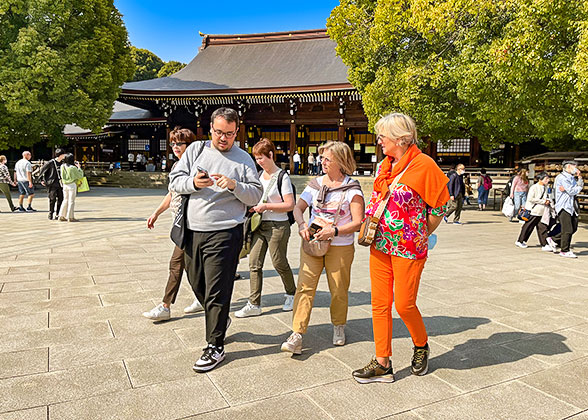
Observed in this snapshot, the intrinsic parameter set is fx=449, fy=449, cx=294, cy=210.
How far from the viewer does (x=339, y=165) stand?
3303 millimetres

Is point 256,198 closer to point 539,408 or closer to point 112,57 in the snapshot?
point 539,408

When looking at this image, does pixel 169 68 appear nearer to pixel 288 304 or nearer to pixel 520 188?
pixel 520 188

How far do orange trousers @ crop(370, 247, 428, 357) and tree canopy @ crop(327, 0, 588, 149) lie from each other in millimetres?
6624

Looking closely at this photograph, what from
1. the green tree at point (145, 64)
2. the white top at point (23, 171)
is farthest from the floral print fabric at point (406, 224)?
the green tree at point (145, 64)

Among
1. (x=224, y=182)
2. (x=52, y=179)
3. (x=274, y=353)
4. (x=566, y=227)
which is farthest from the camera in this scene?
(x=52, y=179)

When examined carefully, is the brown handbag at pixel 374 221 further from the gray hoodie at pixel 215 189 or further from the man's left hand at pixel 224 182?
the man's left hand at pixel 224 182

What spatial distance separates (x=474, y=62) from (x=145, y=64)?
42996mm

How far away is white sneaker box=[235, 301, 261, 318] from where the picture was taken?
4.13 metres

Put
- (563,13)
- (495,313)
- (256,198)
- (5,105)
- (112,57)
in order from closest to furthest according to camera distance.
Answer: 1. (256,198)
2. (495,313)
3. (563,13)
4. (5,105)
5. (112,57)

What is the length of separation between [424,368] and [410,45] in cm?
1305

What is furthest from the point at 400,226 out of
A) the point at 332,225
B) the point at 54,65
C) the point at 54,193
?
the point at 54,65

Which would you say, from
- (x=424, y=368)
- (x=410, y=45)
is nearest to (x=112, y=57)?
(x=410, y=45)

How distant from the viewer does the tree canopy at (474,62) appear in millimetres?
8414

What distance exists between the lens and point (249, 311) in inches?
164
